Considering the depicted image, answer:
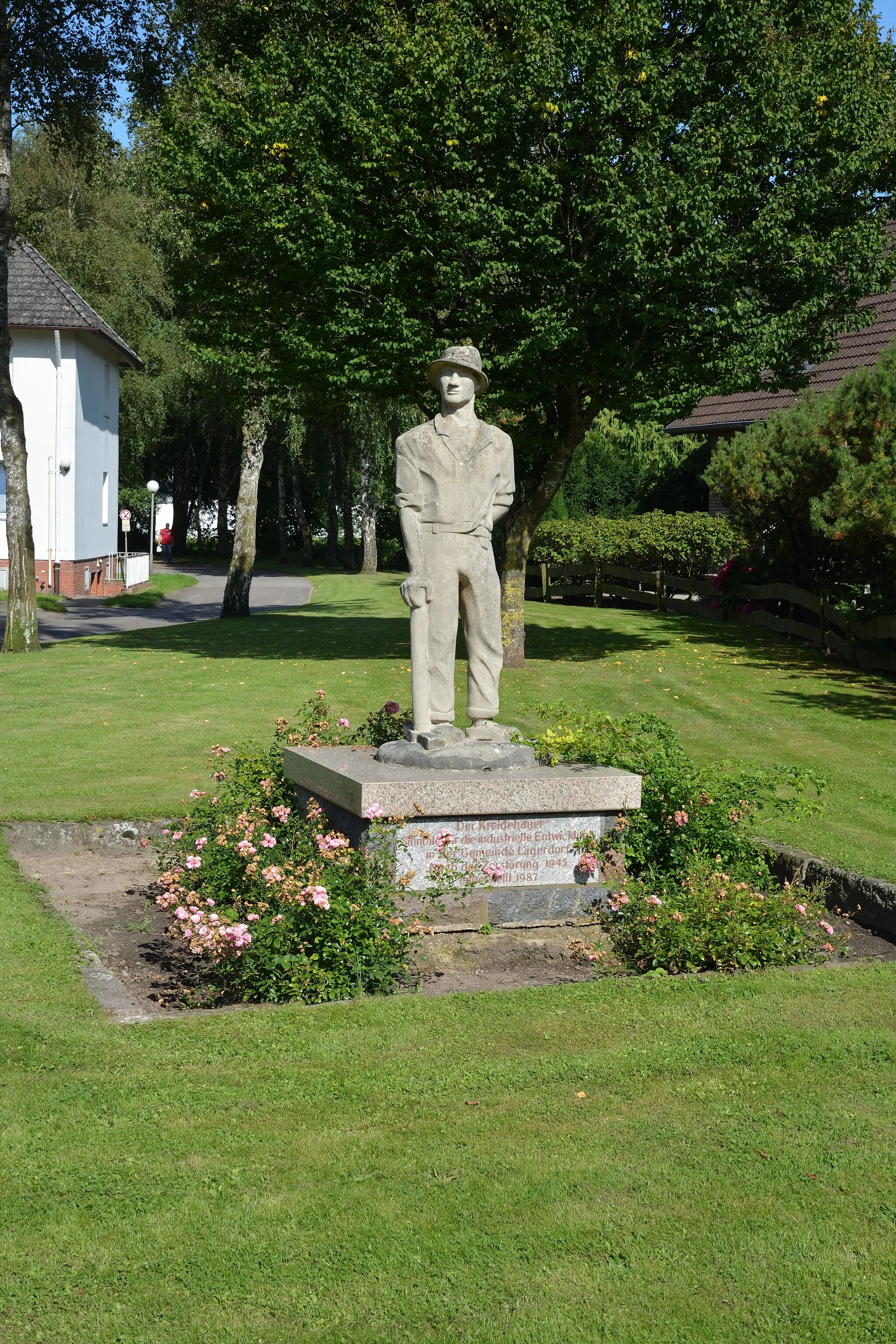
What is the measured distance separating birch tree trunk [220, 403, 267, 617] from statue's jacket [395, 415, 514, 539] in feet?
62.9

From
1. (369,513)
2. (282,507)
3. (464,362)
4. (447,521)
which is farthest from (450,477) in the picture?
(282,507)

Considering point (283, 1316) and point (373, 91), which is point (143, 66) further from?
point (283, 1316)

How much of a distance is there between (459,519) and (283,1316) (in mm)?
5579

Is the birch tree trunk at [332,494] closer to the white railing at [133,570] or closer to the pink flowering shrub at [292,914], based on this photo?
the white railing at [133,570]

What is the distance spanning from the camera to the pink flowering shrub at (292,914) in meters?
6.33

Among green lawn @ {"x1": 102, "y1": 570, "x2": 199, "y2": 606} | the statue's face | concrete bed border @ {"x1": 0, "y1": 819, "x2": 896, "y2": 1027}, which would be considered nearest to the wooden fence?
green lawn @ {"x1": 102, "y1": 570, "x2": 199, "y2": 606}

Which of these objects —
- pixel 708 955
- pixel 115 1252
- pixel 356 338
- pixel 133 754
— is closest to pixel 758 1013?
pixel 708 955

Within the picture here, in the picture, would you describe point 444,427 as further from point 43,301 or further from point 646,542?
point 43,301

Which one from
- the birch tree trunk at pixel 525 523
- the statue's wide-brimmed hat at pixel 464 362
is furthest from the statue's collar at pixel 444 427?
the birch tree trunk at pixel 525 523

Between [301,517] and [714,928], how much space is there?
5162 cm

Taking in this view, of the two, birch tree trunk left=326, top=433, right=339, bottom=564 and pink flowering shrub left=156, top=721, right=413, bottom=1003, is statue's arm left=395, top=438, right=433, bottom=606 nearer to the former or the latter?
pink flowering shrub left=156, top=721, right=413, bottom=1003

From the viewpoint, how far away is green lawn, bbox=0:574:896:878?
432 inches

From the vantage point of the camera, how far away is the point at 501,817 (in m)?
7.86

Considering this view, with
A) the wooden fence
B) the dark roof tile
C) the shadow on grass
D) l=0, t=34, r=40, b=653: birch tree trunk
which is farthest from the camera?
the dark roof tile
